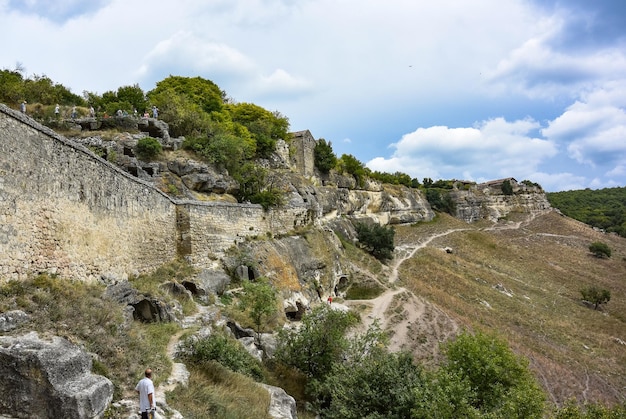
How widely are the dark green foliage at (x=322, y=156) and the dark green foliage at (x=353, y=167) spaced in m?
5.24

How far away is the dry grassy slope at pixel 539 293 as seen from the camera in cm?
2926

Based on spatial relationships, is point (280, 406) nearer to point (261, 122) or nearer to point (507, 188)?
point (261, 122)

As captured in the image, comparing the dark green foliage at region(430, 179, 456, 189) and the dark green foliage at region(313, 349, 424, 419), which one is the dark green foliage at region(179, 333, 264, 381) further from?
the dark green foliage at region(430, 179, 456, 189)

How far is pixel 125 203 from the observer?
15000 millimetres

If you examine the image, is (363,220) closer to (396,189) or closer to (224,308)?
(396,189)

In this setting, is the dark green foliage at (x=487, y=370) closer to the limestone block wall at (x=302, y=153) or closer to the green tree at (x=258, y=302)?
the green tree at (x=258, y=302)

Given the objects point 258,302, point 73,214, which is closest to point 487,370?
point 258,302

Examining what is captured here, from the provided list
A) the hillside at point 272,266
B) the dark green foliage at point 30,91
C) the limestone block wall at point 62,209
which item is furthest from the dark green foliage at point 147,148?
the dark green foliage at point 30,91

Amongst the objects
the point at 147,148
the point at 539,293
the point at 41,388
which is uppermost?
the point at 147,148

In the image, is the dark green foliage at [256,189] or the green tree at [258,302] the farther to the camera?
the dark green foliage at [256,189]

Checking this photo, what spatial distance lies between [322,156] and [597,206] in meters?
111

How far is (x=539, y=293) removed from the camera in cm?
4750

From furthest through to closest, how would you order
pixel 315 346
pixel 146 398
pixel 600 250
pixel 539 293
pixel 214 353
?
pixel 600 250 → pixel 539 293 → pixel 315 346 → pixel 214 353 → pixel 146 398

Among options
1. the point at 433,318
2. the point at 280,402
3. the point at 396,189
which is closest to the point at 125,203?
the point at 280,402
